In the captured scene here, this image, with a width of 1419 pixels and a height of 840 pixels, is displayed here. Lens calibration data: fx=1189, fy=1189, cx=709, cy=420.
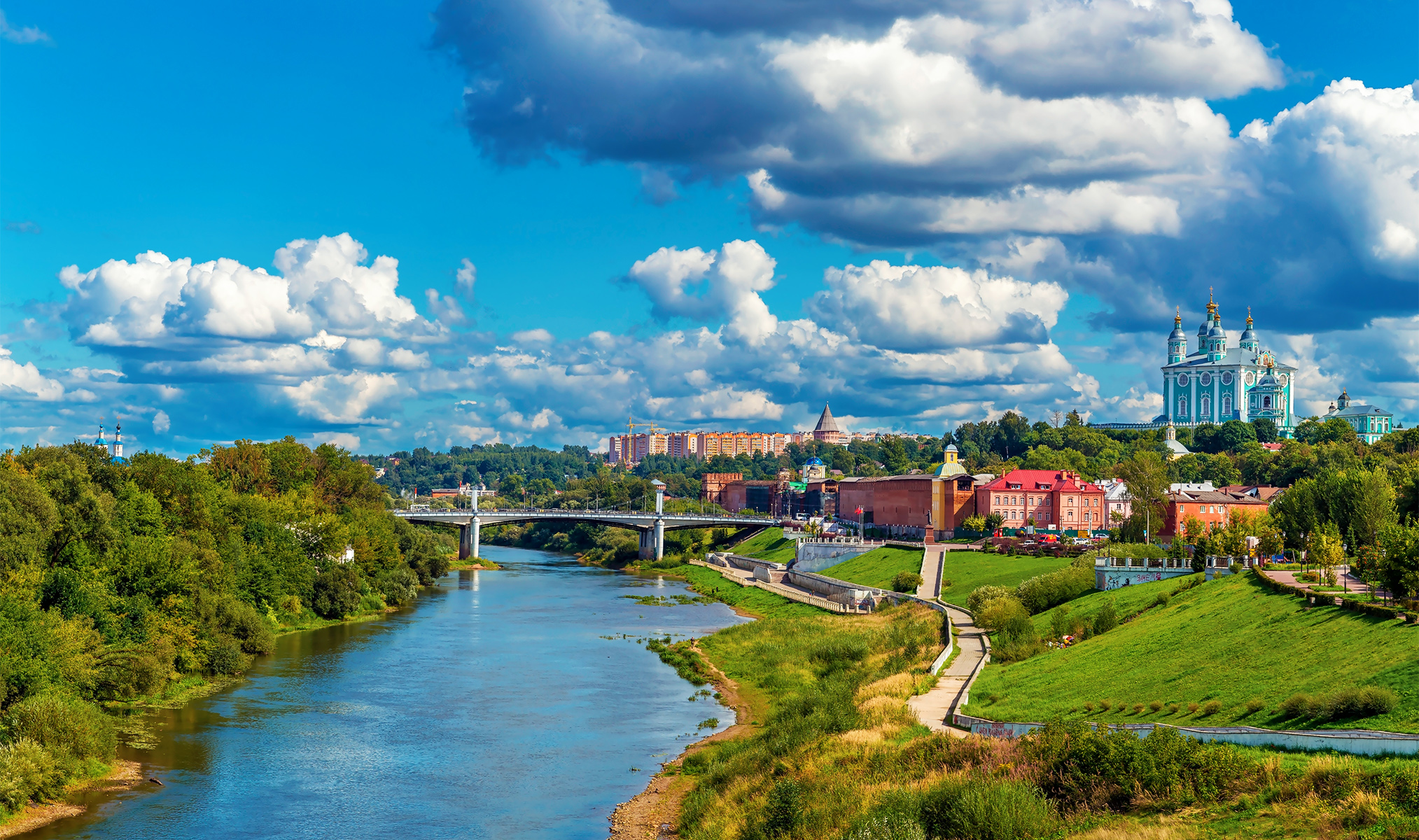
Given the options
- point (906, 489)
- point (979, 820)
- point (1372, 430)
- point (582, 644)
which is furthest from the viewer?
point (1372, 430)

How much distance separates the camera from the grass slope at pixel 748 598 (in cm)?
7594

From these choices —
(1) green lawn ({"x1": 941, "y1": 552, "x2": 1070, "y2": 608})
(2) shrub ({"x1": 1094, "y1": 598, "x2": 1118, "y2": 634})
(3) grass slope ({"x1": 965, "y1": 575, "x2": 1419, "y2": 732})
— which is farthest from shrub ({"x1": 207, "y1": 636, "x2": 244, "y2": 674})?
(1) green lawn ({"x1": 941, "y1": 552, "x2": 1070, "y2": 608})

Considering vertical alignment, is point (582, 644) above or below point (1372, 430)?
below

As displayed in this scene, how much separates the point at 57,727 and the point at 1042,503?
3552 inches

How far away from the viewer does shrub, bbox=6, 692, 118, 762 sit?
2989 centimetres

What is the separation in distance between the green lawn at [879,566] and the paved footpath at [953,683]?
24.8 metres

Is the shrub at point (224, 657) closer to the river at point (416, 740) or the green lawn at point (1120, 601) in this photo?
the river at point (416, 740)

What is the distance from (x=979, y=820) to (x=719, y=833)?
8093 mm

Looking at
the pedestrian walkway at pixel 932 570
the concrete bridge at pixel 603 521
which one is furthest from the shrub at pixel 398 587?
the concrete bridge at pixel 603 521

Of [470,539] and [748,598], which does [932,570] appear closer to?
[748,598]

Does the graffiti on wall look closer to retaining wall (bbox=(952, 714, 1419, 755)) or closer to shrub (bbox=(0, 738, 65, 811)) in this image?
retaining wall (bbox=(952, 714, 1419, 755))

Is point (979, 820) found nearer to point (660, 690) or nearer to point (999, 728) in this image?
point (999, 728)

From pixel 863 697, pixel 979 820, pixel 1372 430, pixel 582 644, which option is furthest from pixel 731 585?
pixel 1372 430

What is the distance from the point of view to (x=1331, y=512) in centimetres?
6150
